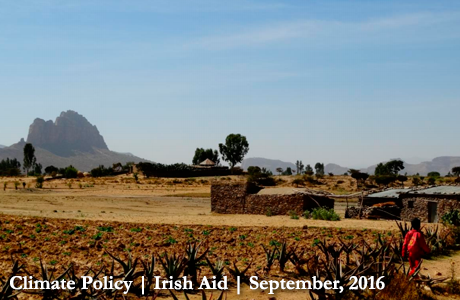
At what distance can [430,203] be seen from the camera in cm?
2648

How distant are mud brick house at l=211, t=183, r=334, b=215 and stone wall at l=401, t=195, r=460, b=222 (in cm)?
437

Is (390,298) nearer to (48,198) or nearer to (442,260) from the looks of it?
(442,260)

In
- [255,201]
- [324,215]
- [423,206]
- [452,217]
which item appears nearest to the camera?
[452,217]

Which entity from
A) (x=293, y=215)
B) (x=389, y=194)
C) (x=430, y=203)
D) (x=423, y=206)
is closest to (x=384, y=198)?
(x=389, y=194)

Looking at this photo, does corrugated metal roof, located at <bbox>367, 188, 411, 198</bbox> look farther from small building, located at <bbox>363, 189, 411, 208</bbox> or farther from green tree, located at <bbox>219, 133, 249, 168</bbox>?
green tree, located at <bbox>219, 133, 249, 168</bbox>

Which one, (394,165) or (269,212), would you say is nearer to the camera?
(269,212)

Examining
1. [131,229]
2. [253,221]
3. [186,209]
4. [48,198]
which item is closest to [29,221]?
[131,229]

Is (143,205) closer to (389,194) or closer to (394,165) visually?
(389,194)

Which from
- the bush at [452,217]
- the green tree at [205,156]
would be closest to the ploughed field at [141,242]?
the bush at [452,217]

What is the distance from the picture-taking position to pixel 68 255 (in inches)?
566

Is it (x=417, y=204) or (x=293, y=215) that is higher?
(x=417, y=204)

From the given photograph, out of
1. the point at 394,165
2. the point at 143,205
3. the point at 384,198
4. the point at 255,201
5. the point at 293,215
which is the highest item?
the point at 394,165

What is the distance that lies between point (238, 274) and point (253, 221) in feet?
44.5

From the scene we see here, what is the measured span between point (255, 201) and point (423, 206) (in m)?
9.34
